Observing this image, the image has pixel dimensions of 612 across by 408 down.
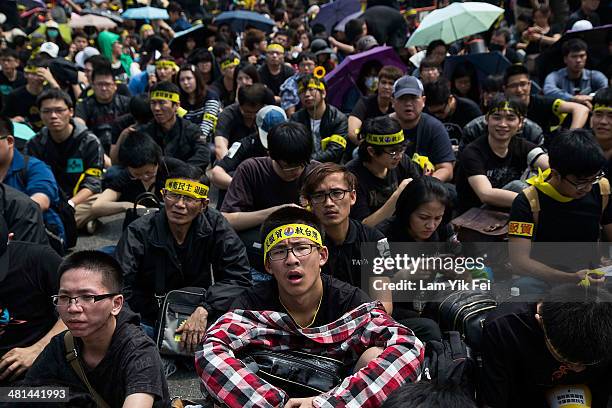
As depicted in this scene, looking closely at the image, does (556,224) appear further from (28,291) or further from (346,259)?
(28,291)

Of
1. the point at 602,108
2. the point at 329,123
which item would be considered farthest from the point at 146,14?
the point at 602,108

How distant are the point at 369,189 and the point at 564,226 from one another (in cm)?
132

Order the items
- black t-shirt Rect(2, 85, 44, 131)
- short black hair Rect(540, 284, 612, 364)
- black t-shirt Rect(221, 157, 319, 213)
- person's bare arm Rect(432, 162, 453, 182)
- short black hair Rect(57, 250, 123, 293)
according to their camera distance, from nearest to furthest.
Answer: short black hair Rect(540, 284, 612, 364), short black hair Rect(57, 250, 123, 293), black t-shirt Rect(221, 157, 319, 213), person's bare arm Rect(432, 162, 453, 182), black t-shirt Rect(2, 85, 44, 131)

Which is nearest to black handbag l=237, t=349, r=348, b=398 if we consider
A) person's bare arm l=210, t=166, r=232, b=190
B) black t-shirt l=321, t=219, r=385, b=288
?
black t-shirt l=321, t=219, r=385, b=288

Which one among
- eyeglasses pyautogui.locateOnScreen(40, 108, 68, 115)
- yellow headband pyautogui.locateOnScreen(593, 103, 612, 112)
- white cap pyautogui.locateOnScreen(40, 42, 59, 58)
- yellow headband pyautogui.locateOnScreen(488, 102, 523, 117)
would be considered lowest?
yellow headband pyautogui.locateOnScreen(593, 103, 612, 112)

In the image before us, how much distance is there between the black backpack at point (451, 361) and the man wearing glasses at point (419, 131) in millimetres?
2905

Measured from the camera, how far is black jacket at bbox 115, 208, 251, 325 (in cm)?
429

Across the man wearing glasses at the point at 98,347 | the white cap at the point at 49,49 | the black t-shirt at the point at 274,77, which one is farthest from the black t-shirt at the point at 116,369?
the white cap at the point at 49,49

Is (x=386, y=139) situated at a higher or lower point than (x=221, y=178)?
higher

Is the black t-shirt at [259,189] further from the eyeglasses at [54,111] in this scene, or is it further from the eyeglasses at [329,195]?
the eyeglasses at [54,111]

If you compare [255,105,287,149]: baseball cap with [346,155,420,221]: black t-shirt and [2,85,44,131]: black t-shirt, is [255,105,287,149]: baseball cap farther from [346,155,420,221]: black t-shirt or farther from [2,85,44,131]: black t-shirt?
[2,85,44,131]: black t-shirt

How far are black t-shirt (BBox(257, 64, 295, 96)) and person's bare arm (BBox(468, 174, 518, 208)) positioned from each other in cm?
489

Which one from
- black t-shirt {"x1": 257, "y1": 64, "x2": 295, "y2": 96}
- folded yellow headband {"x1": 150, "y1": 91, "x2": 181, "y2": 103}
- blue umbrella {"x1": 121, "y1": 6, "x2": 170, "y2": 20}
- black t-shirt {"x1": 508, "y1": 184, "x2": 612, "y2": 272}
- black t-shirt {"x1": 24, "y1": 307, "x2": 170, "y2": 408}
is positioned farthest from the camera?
blue umbrella {"x1": 121, "y1": 6, "x2": 170, "y2": 20}

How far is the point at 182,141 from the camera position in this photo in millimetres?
7113
